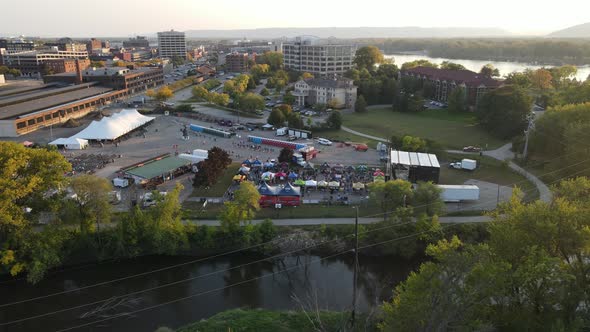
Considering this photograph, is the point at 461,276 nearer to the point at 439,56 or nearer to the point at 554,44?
the point at 554,44

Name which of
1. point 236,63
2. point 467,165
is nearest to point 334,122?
point 467,165

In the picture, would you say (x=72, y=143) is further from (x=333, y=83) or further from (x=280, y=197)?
(x=333, y=83)

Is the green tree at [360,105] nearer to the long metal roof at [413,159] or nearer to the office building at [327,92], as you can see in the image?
the office building at [327,92]

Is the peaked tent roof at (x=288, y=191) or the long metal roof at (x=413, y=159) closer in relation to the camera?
the peaked tent roof at (x=288, y=191)

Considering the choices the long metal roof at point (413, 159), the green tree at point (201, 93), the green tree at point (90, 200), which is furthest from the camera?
the green tree at point (201, 93)

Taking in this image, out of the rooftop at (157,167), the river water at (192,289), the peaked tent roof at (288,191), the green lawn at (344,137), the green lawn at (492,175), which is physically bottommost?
the river water at (192,289)

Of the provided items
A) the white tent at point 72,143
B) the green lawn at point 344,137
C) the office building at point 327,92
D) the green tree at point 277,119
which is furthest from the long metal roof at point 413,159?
the white tent at point 72,143

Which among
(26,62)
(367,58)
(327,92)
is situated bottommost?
(327,92)
